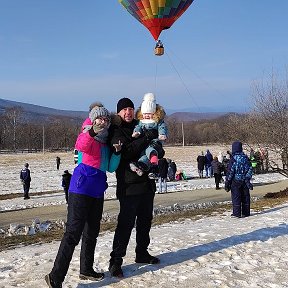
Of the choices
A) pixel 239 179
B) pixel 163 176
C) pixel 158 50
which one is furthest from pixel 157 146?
pixel 163 176

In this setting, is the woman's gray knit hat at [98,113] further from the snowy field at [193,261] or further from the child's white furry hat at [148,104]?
the snowy field at [193,261]

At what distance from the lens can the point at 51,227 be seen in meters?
12.7

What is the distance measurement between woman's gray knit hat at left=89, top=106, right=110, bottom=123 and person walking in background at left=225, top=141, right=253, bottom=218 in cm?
626

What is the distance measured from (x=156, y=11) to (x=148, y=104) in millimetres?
12645

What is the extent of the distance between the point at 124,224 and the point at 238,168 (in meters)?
5.78

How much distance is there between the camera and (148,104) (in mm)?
5500

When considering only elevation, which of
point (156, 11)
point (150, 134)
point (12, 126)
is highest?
point (12, 126)

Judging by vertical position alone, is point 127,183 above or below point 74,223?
above

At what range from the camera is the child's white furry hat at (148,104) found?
18.0 feet

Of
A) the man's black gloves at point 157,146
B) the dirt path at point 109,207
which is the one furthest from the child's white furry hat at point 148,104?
the dirt path at point 109,207

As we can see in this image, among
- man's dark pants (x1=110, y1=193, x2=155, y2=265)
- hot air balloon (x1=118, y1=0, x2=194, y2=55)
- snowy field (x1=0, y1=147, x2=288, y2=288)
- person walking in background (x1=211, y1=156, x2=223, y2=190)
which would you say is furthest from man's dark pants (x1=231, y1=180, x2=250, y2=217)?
person walking in background (x1=211, y1=156, x2=223, y2=190)

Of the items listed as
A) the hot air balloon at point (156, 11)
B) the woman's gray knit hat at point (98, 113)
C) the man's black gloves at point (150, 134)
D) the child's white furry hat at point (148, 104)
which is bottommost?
the man's black gloves at point (150, 134)

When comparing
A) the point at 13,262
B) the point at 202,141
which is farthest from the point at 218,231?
the point at 202,141

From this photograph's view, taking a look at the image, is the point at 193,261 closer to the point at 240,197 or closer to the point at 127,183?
the point at 127,183
